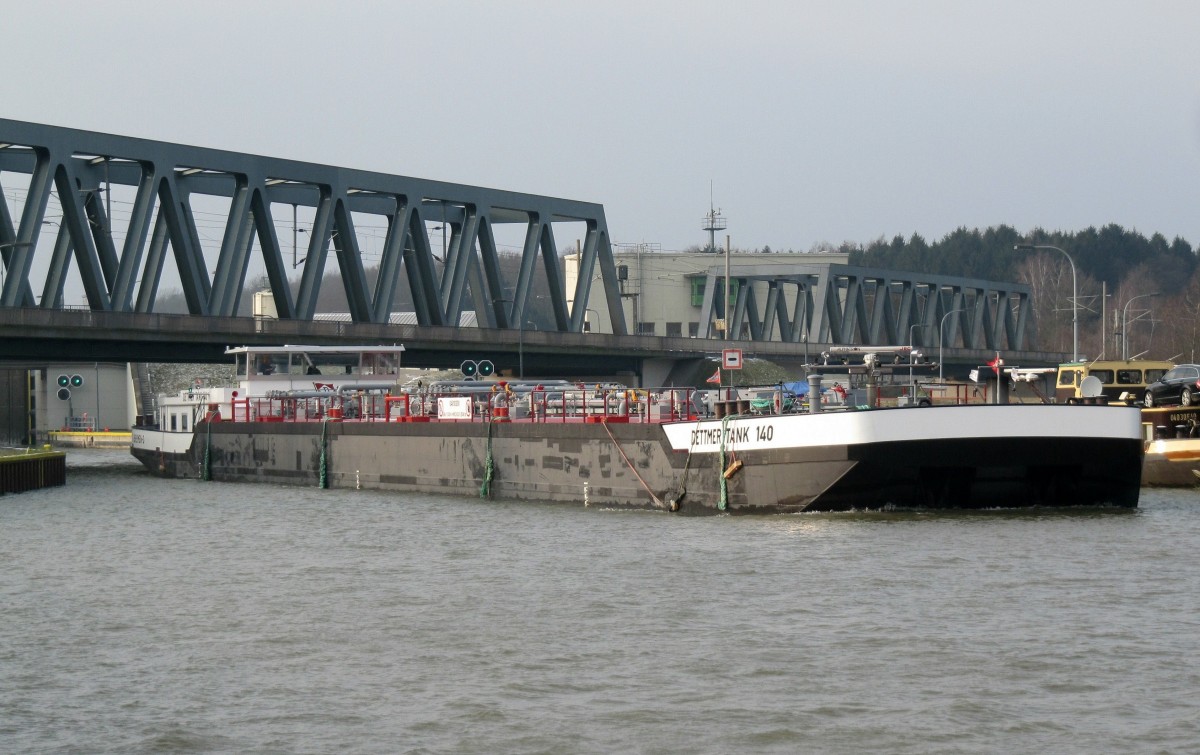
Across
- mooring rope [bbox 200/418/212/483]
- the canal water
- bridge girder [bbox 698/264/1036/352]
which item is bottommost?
the canal water

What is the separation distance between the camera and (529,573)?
23.4 metres

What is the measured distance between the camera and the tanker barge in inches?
1081

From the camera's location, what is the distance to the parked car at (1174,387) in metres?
40.4

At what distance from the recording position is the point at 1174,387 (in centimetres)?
4084

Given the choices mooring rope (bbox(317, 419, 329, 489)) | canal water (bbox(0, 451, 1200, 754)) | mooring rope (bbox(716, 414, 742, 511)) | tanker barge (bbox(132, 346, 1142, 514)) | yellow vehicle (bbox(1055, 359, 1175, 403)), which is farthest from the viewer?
mooring rope (bbox(317, 419, 329, 489))

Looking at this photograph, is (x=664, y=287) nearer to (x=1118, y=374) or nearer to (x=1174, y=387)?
(x=1118, y=374)

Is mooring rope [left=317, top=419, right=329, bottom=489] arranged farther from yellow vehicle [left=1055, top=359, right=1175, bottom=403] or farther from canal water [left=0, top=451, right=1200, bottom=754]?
yellow vehicle [left=1055, top=359, right=1175, bottom=403]

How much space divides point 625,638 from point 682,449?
1290 centimetres

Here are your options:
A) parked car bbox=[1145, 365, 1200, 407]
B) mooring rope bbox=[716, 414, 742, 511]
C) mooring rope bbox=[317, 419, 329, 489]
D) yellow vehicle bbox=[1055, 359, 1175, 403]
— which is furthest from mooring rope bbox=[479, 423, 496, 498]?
parked car bbox=[1145, 365, 1200, 407]

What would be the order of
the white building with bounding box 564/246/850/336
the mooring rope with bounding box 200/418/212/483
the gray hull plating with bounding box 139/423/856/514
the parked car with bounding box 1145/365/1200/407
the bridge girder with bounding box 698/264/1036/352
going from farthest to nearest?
the white building with bounding box 564/246/850/336
the bridge girder with bounding box 698/264/1036/352
the mooring rope with bounding box 200/418/212/483
the parked car with bounding box 1145/365/1200/407
the gray hull plating with bounding box 139/423/856/514

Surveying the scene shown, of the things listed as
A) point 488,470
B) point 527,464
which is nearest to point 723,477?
point 527,464

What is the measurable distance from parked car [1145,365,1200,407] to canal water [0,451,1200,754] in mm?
12123

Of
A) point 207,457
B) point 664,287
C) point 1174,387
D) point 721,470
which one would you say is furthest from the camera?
point 664,287

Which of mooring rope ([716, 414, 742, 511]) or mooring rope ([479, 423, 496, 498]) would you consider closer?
mooring rope ([716, 414, 742, 511])
